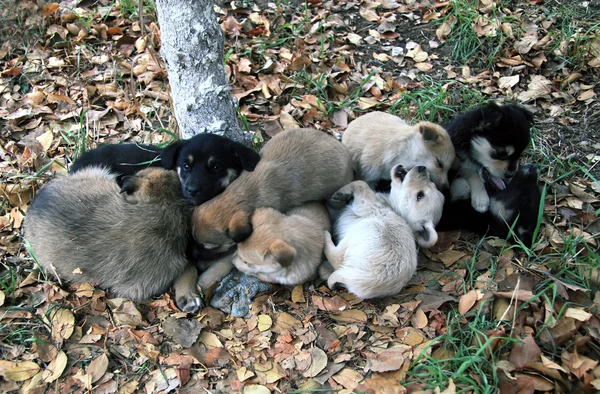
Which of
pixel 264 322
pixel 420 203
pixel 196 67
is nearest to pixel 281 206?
pixel 264 322

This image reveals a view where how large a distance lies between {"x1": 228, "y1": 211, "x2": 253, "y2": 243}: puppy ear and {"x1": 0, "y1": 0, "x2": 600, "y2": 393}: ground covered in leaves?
1.87ft

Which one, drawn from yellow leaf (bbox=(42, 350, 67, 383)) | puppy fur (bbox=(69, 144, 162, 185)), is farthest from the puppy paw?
yellow leaf (bbox=(42, 350, 67, 383))

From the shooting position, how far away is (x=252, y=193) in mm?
4207

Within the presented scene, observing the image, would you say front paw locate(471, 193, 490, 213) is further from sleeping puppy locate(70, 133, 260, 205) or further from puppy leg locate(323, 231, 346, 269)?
sleeping puppy locate(70, 133, 260, 205)

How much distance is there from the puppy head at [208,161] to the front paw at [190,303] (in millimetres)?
763

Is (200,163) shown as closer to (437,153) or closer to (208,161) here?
(208,161)

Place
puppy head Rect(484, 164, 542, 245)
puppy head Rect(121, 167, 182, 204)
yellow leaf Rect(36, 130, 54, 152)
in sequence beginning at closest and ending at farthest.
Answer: puppy head Rect(121, 167, 182, 204) → puppy head Rect(484, 164, 542, 245) → yellow leaf Rect(36, 130, 54, 152)

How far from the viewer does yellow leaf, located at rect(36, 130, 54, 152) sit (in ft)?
17.5

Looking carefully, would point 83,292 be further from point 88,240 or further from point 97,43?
point 97,43

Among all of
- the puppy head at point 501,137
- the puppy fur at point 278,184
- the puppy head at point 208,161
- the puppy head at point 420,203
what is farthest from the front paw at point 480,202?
the puppy head at point 208,161

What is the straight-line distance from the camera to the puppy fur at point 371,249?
3889 mm

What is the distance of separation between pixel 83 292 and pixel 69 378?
680 millimetres

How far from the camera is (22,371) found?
3600 millimetres

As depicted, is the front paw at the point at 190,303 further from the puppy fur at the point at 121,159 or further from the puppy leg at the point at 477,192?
the puppy leg at the point at 477,192
